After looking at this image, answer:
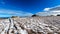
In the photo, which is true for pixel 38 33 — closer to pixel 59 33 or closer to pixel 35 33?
pixel 35 33

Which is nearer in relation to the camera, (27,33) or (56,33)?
(56,33)

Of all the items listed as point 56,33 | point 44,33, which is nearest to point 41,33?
point 44,33

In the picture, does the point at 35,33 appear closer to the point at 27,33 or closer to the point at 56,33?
the point at 27,33

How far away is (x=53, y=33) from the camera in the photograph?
3.23ft

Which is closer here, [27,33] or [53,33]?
[53,33]

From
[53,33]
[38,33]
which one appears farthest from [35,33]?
[53,33]

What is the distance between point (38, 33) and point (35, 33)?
1.0 inches

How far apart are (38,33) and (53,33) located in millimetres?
135

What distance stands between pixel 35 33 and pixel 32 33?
0.03 meters

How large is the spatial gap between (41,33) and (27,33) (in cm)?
14

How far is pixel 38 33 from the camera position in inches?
41.2

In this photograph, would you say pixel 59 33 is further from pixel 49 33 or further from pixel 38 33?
pixel 38 33

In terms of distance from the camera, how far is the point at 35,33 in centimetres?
105

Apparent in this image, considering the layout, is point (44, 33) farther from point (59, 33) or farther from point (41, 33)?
point (59, 33)
